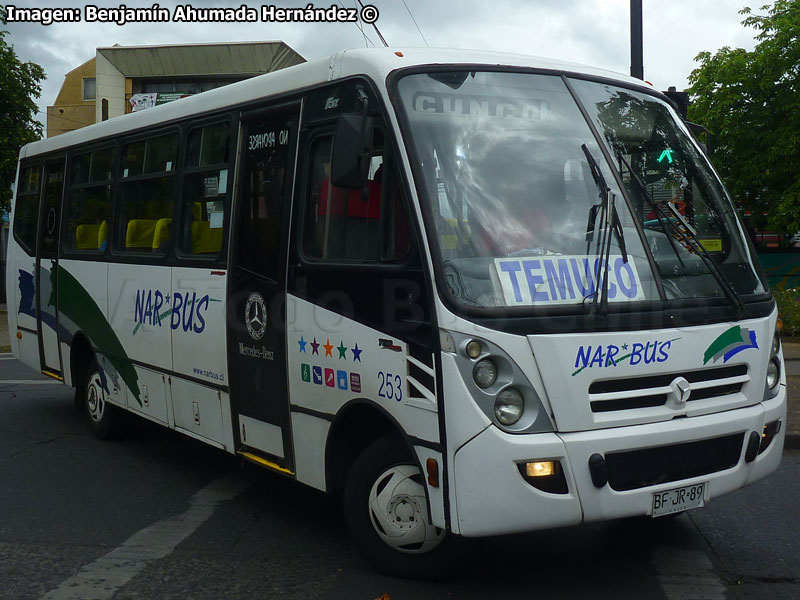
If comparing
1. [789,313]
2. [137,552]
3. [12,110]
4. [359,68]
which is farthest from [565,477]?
[12,110]

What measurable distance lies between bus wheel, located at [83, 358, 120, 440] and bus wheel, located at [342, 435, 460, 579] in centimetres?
419

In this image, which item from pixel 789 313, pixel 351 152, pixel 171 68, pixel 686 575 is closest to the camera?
pixel 351 152

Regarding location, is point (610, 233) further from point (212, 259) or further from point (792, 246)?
point (792, 246)

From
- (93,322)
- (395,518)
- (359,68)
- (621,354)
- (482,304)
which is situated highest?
(359,68)

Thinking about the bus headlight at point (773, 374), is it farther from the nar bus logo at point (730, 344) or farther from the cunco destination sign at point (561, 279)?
the cunco destination sign at point (561, 279)

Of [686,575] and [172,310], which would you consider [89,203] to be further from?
[686,575]

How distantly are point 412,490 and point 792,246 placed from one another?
72.9 feet

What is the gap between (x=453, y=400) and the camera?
429cm

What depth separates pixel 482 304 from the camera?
438cm

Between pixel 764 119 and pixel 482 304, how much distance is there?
26156 mm

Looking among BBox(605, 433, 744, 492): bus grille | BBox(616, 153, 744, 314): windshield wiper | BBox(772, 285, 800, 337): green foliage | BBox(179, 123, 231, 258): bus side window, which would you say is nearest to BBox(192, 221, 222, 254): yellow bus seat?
BBox(179, 123, 231, 258): bus side window

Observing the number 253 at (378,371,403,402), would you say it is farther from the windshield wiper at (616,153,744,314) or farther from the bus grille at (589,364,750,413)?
the windshield wiper at (616,153,744,314)

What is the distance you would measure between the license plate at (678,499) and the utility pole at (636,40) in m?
7.84

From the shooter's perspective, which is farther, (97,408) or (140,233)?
(97,408)
